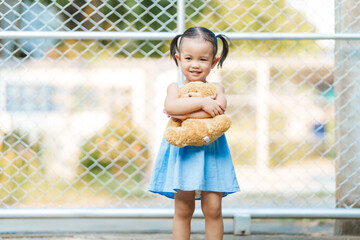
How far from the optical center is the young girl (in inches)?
60.2

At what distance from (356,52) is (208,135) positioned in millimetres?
1443

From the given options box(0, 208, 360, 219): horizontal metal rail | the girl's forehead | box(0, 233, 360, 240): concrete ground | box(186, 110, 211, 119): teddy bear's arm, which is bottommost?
box(0, 233, 360, 240): concrete ground

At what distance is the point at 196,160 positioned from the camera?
5.16 ft

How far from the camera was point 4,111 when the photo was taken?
400 cm

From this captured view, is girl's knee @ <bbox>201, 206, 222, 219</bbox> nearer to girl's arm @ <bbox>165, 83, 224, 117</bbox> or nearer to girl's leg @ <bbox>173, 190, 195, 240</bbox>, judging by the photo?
girl's leg @ <bbox>173, 190, 195, 240</bbox>

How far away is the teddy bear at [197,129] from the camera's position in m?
1.49

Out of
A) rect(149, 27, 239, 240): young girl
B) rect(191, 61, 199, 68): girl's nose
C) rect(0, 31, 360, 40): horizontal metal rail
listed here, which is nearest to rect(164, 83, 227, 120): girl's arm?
rect(149, 27, 239, 240): young girl

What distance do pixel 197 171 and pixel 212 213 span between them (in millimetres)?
206

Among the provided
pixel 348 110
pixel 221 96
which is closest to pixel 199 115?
pixel 221 96

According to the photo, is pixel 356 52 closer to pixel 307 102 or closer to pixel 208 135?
pixel 208 135

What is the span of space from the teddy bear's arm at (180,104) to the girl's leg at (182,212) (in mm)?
353

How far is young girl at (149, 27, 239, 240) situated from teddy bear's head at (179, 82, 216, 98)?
26 millimetres

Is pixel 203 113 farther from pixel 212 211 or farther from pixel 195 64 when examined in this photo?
pixel 212 211

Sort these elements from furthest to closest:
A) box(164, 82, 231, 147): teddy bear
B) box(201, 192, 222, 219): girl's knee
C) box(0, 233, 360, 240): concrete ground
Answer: box(0, 233, 360, 240): concrete ground → box(201, 192, 222, 219): girl's knee → box(164, 82, 231, 147): teddy bear
